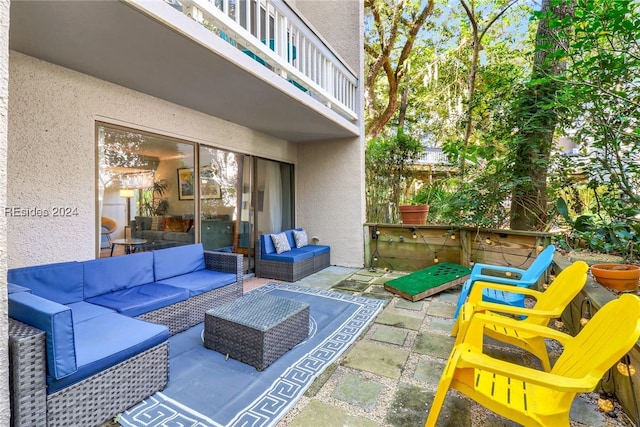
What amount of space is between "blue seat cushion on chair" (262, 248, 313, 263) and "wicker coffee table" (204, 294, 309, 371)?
210cm

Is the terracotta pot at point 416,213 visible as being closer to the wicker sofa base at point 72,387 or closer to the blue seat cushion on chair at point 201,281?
the blue seat cushion on chair at point 201,281

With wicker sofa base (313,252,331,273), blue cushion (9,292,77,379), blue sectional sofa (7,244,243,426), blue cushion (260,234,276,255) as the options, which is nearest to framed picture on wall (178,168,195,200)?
blue sectional sofa (7,244,243,426)

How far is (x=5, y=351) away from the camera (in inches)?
51.6

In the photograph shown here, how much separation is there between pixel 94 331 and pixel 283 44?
127 inches

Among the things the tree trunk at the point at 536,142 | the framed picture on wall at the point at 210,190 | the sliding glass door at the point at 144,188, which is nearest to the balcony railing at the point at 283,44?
the sliding glass door at the point at 144,188

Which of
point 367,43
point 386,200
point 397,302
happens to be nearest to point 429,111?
point 367,43

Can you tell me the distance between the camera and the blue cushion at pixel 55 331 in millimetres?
1528

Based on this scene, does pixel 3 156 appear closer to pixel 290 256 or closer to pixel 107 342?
pixel 107 342

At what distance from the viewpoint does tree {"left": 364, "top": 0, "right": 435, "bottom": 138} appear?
787 centimetres

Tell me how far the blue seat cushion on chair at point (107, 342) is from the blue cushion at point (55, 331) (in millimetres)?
76

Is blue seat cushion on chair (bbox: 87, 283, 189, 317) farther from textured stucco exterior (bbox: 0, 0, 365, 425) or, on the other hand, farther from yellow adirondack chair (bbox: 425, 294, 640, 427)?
yellow adirondack chair (bbox: 425, 294, 640, 427)

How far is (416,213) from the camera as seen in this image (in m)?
5.54

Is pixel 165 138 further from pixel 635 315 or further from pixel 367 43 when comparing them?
pixel 367 43

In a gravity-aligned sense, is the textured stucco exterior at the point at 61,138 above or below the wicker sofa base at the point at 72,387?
above
